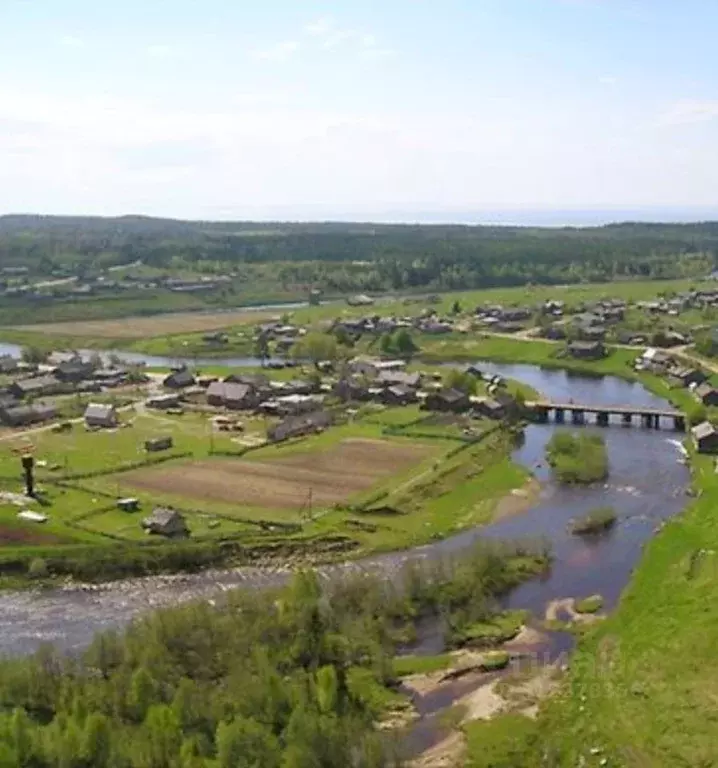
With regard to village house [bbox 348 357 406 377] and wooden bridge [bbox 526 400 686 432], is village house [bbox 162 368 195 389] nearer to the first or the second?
village house [bbox 348 357 406 377]

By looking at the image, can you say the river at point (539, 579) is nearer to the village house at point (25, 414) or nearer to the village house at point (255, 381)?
the village house at point (255, 381)

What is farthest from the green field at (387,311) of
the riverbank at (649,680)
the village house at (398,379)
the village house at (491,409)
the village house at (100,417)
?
the riverbank at (649,680)

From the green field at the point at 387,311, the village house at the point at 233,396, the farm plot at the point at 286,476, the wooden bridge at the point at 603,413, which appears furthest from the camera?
the green field at the point at 387,311

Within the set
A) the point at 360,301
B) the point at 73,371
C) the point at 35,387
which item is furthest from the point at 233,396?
the point at 360,301

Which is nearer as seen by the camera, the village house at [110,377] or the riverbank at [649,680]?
the riverbank at [649,680]

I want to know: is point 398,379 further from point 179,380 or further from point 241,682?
point 241,682

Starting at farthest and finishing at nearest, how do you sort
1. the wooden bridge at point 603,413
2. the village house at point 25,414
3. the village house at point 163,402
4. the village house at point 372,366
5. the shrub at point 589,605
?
the village house at point 372,366 < the village house at point 163,402 < the wooden bridge at point 603,413 < the village house at point 25,414 < the shrub at point 589,605
